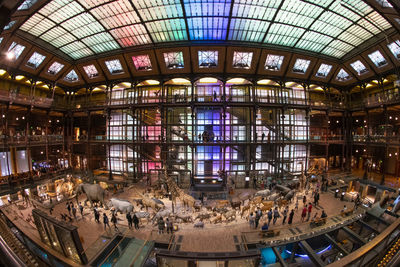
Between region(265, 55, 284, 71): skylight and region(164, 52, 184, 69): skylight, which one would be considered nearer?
region(164, 52, 184, 69): skylight

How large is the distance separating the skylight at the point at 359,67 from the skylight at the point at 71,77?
161 feet

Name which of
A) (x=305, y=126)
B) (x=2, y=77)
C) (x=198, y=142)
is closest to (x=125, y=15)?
(x=198, y=142)

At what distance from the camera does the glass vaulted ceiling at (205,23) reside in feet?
66.6

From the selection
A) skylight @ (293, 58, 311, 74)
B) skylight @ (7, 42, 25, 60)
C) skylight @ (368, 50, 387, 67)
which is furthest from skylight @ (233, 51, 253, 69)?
skylight @ (7, 42, 25, 60)

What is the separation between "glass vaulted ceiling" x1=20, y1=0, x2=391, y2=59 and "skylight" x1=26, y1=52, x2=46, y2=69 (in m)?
3.30

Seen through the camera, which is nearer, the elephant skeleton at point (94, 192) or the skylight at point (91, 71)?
the elephant skeleton at point (94, 192)

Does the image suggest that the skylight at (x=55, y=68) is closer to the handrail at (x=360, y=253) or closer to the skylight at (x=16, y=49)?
the skylight at (x=16, y=49)

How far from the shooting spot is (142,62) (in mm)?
27719

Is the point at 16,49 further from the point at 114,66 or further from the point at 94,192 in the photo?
the point at 94,192

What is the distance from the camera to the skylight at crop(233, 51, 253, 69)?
26264 mm

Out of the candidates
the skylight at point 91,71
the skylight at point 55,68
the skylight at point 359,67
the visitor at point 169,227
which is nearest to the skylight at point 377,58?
the skylight at point 359,67

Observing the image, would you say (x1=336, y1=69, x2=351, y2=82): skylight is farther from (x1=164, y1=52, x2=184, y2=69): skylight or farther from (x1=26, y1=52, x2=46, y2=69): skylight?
(x1=26, y1=52, x2=46, y2=69): skylight

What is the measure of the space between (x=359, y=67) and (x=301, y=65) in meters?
10.0

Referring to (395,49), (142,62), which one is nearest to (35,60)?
(142,62)
